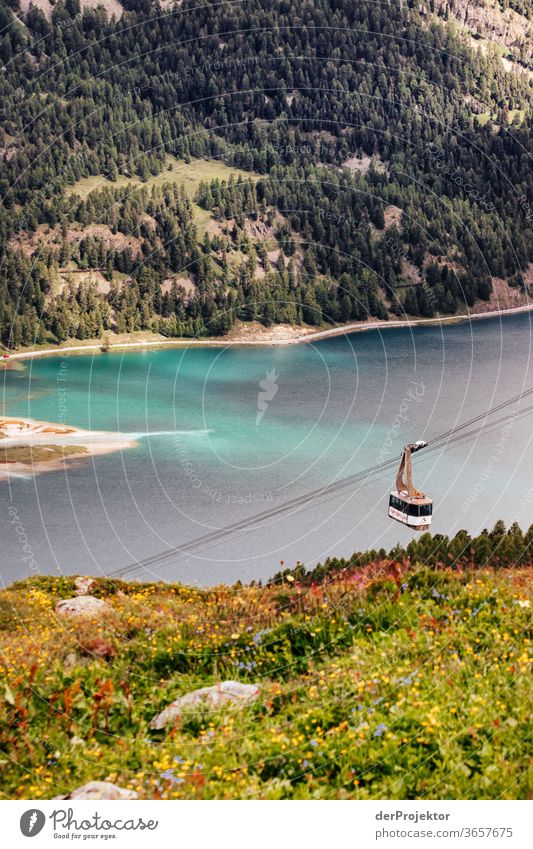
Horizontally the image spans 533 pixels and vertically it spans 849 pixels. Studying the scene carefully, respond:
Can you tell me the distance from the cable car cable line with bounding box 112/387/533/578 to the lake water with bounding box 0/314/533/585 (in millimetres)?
1037

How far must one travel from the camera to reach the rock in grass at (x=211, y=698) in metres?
20.5

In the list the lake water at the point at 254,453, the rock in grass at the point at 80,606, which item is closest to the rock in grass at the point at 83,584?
the rock in grass at the point at 80,606

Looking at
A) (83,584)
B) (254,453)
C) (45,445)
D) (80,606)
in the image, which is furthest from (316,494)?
(80,606)

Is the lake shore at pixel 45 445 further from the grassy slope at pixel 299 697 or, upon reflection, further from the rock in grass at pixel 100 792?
the rock in grass at pixel 100 792

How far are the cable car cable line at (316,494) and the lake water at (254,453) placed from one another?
1037 mm

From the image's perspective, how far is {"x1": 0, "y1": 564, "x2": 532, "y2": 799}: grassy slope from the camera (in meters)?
18.0

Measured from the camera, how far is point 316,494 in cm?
8375

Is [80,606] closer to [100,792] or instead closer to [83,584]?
[83,584]

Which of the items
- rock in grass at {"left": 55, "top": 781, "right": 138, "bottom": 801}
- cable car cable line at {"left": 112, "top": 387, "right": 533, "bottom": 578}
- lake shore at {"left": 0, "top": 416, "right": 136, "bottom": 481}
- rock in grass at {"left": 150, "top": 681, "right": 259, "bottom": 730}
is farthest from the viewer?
lake shore at {"left": 0, "top": 416, "right": 136, "bottom": 481}

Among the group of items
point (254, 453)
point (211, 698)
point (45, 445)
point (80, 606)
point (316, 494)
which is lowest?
point (316, 494)

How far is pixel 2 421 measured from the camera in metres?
121

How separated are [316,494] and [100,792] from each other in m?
66.2

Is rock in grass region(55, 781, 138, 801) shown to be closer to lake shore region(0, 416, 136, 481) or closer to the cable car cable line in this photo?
the cable car cable line

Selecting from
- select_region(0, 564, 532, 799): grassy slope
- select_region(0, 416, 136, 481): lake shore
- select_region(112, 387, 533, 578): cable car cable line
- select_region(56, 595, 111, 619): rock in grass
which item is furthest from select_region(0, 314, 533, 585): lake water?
select_region(0, 564, 532, 799): grassy slope
